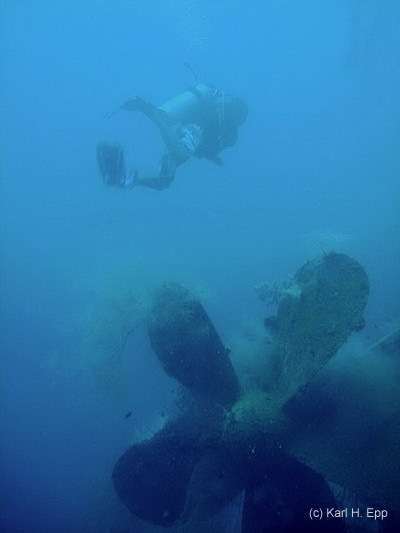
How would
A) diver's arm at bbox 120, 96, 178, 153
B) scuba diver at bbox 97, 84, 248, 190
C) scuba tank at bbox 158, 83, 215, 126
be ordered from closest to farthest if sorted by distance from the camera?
scuba diver at bbox 97, 84, 248, 190 → diver's arm at bbox 120, 96, 178, 153 → scuba tank at bbox 158, 83, 215, 126

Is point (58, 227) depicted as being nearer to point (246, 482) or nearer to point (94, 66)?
point (246, 482)

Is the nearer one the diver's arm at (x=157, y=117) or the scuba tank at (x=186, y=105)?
the diver's arm at (x=157, y=117)

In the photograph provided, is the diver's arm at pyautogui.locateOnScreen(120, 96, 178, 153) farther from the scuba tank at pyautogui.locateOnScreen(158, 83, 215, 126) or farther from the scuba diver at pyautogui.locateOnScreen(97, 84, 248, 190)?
the scuba tank at pyautogui.locateOnScreen(158, 83, 215, 126)

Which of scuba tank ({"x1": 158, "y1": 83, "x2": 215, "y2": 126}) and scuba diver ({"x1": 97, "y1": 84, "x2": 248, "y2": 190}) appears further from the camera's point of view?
scuba tank ({"x1": 158, "y1": 83, "x2": 215, "y2": 126})

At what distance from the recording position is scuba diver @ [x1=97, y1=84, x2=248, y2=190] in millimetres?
6199

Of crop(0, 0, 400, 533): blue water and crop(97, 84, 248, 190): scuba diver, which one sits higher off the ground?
crop(97, 84, 248, 190): scuba diver

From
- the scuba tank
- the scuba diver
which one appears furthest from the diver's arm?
the scuba tank

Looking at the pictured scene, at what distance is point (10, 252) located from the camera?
149 ft

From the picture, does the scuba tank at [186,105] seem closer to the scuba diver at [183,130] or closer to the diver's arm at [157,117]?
the scuba diver at [183,130]

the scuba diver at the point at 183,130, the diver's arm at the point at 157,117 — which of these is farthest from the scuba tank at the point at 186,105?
the diver's arm at the point at 157,117

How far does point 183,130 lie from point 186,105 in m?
1.43

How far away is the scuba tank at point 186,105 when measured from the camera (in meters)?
9.05

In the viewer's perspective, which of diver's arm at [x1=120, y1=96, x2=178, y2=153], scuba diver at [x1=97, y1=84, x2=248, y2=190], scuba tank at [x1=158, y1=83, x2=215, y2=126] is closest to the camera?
scuba diver at [x1=97, y1=84, x2=248, y2=190]

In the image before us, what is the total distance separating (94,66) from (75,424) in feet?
423
